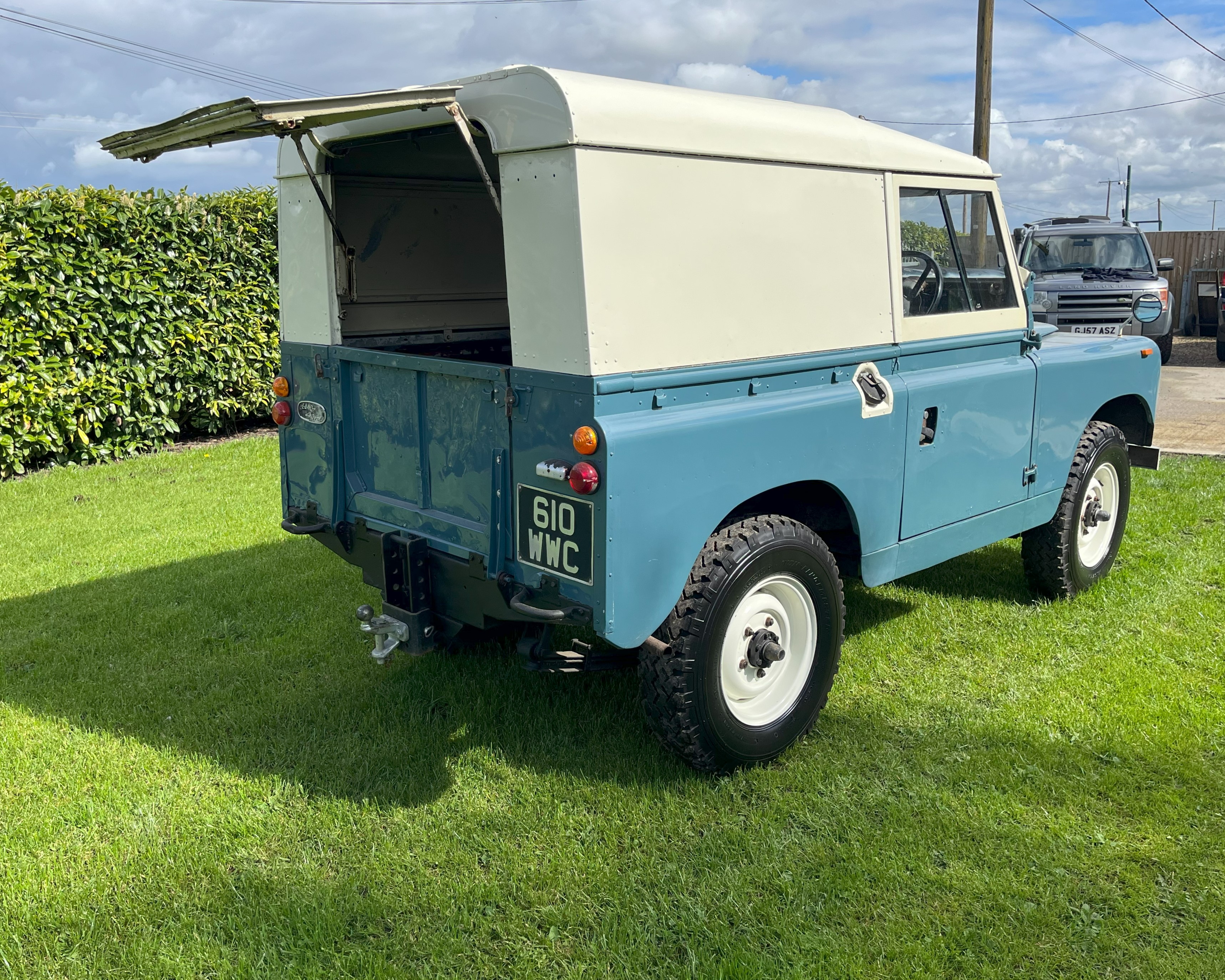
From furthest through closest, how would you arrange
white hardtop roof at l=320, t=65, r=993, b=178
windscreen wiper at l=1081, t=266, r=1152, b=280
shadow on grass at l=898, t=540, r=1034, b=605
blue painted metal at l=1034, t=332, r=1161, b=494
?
windscreen wiper at l=1081, t=266, r=1152, b=280
shadow on grass at l=898, t=540, r=1034, b=605
blue painted metal at l=1034, t=332, r=1161, b=494
white hardtop roof at l=320, t=65, r=993, b=178

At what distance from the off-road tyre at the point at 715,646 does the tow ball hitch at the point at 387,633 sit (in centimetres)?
88

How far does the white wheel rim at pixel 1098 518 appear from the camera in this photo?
5598 mm

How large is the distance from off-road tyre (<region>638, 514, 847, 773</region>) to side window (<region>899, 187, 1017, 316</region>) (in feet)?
4.09

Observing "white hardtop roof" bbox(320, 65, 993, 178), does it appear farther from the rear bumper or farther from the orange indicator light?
the rear bumper

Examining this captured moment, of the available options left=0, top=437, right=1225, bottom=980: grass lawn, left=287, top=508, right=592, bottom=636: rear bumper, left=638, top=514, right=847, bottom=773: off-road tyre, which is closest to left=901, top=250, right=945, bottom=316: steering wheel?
left=638, top=514, right=847, bottom=773: off-road tyre

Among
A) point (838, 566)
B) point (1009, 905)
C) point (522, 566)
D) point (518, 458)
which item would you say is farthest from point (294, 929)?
point (838, 566)

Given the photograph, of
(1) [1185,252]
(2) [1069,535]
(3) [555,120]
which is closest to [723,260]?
(3) [555,120]

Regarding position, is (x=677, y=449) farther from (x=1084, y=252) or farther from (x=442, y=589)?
(x=1084, y=252)

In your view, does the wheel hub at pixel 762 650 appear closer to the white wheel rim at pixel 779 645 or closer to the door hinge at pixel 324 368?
the white wheel rim at pixel 779 645

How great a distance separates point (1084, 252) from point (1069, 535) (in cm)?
1080

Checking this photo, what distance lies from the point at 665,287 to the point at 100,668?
3257 millimetres

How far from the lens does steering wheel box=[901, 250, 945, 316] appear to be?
425 centimetres

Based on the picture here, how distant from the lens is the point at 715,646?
348 cm

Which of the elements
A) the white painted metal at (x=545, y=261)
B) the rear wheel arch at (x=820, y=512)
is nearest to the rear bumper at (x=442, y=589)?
the white painted metal at (x=545, y=261)
